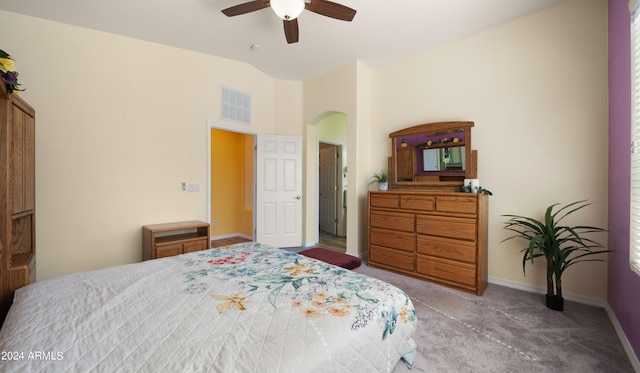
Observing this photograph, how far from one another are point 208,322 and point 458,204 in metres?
2.56

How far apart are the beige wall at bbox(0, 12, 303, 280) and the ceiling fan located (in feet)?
5.23

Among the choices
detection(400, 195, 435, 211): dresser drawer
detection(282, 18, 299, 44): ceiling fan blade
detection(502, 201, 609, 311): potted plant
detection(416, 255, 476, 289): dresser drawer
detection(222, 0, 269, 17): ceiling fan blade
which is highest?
detection(222, 0, 269, 17): ceiling fan blade

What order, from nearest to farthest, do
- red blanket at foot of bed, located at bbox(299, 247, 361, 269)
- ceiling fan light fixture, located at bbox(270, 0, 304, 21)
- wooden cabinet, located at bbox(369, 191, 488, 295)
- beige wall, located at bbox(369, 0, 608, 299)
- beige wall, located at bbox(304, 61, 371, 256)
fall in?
ceiling fan light fixture, located at bbox(270, 0, 304, 21) < beige wall, located at bbox(369, 0, 608, 299) < red blanket at foot of bed, located at bbox(299, 247, 361, 269) < wooden cabinet, located at bbox(369, 191, 488, 295) < beige wall, located at bbox(304, 61, 371, 256)

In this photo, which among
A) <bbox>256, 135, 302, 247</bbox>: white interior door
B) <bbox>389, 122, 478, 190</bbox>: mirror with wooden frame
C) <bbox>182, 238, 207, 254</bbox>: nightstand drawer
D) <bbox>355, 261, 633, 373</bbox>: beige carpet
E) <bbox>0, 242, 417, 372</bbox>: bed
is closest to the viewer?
<bbox>0, 242, 417, 372</bbox>: bed

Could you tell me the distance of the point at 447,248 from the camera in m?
2.68

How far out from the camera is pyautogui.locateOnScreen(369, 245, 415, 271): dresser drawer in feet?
9.78

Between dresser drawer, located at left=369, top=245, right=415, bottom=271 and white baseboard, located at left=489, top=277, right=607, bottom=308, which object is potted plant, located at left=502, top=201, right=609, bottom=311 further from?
dresser drawer, located at left=369, top=245, right=415, bottom=271

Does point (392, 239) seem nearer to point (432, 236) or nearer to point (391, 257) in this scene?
point (391, 257)

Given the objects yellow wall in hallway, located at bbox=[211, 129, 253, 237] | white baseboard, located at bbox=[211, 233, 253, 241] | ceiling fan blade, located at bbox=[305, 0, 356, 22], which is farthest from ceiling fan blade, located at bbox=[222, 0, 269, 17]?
white baseboard, located at bbox=[211, 233, 253, 241]

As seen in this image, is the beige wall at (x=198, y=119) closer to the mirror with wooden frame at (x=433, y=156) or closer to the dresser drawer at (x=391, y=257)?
the mirror with wooden frame at (x=433, y=156)

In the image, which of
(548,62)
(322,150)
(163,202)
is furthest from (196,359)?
(322,150)

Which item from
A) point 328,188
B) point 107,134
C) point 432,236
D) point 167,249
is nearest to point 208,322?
point 167,249

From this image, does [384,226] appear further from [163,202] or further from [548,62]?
[163,202]

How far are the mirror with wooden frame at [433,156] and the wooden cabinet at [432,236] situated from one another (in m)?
0.40
